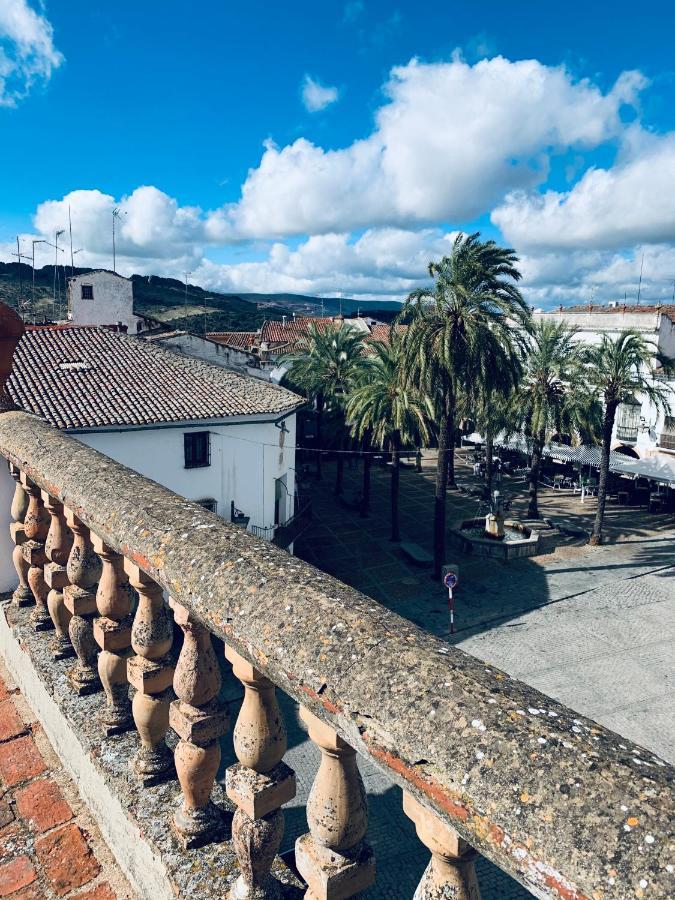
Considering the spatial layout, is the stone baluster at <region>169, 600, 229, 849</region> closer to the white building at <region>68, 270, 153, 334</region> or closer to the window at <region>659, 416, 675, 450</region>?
the window at <region>659, 416, 675, 450</region>

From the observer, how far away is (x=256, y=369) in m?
31.4

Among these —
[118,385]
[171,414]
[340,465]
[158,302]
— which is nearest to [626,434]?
[340,465]

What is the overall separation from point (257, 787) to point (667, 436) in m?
35.6

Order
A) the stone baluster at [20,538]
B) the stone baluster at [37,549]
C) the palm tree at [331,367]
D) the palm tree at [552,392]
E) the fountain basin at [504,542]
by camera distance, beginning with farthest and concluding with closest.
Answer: the palm tree at [331,367], the palm tree at [552,392], the fountain basin at [504,542], the stone baluster at [20,538], the stone baluster at [37,549]

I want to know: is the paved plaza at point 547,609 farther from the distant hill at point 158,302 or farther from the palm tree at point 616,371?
the distant hill at point 158,302

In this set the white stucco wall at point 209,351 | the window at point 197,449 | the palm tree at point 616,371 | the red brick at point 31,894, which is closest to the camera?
the red brick at point 31,894

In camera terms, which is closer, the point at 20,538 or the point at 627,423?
the point at 20,538

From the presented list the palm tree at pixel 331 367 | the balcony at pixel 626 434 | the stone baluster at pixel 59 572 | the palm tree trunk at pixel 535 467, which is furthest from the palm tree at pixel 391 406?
the stone baluster at pixel 59 572

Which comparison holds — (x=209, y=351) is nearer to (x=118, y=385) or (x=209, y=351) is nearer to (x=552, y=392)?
(x=118, y=385)

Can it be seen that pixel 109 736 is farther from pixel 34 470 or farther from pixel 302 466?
pixel 302 466

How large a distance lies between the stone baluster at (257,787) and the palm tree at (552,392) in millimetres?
25409

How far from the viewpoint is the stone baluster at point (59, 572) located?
346 cm

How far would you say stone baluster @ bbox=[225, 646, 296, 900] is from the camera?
6.28ft

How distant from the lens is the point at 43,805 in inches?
114
